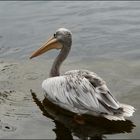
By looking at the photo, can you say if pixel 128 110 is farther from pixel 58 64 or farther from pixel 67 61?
pixel 67 61

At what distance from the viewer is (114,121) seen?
6.39 m

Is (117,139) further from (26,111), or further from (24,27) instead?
(24,27)

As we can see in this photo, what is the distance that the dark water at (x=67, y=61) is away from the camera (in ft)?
20.6

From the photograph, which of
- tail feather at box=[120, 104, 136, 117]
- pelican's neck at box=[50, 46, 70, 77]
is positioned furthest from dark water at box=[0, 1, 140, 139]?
pelican's neck at box=[50, 46, 70, 77]

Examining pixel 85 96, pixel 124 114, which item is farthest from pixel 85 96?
pixel 124 114

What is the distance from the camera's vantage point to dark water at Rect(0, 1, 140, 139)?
6.28 m

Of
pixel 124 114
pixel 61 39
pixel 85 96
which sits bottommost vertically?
pixel 124 114

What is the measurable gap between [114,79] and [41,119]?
1.77 metres

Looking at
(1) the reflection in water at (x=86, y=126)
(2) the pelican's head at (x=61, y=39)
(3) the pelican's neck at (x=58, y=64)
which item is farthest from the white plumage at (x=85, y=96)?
(2) the pelican's head at (x=61, y=39)

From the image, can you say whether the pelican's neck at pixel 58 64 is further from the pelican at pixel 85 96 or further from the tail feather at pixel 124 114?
the tail feather at pixel 124 114

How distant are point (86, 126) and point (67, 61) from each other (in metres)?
2.64

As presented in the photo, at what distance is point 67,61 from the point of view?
870 cm

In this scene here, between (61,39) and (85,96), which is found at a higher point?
(61,39)

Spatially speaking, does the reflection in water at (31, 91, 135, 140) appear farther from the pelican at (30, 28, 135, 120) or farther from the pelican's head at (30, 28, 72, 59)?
the pelican's head at (30, 28, 72, 59)
